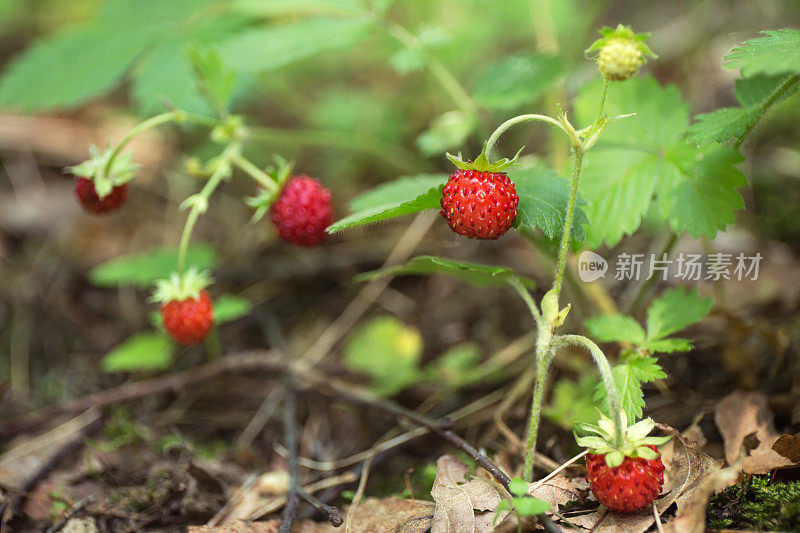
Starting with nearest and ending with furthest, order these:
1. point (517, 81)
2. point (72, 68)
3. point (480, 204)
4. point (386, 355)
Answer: point (480, 204) → point (517, 81) → point (386, 355) → point (72, 68)

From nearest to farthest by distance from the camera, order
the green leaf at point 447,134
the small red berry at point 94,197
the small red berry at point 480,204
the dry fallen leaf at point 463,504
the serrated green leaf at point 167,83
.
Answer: the small red berry at point 480,204 < the dry fallen leaf at point 463,504 < the small red berry at point 94,197 < the green leaf at point 447,134 < the serrated green leaf at point 167,83

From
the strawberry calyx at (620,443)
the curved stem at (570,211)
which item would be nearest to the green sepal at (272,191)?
the curved stem at (570,211)

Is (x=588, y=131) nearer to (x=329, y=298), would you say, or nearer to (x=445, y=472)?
(x=445, y=472)

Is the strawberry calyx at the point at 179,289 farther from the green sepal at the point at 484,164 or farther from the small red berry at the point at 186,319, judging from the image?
the green sepal at the point at 484,164

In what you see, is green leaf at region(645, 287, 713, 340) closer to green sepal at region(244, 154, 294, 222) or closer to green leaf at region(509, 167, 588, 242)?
green leaf at region(509, 167, 588, 242)

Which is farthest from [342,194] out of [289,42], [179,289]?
[179,289]

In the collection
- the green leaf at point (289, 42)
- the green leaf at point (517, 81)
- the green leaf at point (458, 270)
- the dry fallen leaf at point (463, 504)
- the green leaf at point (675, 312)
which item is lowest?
Answer: the dry fallen leaf at point (463, 504)

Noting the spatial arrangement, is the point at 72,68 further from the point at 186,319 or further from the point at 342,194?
A: the point at 186,319

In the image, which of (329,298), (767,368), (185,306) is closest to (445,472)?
(185,306)
